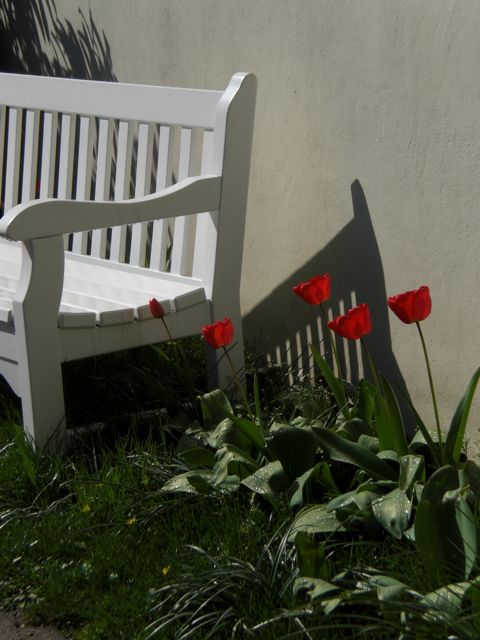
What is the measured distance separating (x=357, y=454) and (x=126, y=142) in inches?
76.4

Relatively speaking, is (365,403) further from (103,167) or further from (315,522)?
(103,167)

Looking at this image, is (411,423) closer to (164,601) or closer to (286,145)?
(286,145)

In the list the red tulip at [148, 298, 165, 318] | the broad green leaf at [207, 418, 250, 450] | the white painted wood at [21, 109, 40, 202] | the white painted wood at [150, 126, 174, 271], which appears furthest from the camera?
the white painted wood at [21, 109, 40, 202]

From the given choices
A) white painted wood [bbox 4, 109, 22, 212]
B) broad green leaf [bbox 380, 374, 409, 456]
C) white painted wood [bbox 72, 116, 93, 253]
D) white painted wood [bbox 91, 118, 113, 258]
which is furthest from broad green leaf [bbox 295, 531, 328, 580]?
white painted wood [bbox 4, 109, 22, 212]

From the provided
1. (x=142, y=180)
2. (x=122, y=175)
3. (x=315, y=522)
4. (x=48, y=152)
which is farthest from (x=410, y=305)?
(x=48, y=152)

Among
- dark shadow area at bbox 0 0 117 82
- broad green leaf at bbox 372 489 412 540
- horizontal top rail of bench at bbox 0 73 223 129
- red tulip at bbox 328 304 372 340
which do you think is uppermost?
dark shadow area at bbox 0 0 117 82

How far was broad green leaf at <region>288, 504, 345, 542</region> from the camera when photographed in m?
2.69

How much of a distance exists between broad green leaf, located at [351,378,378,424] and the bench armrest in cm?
94

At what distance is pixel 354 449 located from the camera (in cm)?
281

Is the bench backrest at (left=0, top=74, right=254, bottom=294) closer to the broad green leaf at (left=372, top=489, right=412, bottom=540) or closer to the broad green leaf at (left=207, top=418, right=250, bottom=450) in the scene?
the broad green leaf at (left=207, top=418, right=250, bottom=450)

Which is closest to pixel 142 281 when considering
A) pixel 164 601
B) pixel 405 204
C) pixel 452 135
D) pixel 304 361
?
pixel 304 361

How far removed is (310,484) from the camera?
2.96 metres

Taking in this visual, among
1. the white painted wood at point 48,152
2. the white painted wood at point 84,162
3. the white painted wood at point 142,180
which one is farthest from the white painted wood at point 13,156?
the white painted wood at point 142,180

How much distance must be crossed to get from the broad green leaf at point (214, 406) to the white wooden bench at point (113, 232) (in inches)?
13.9
